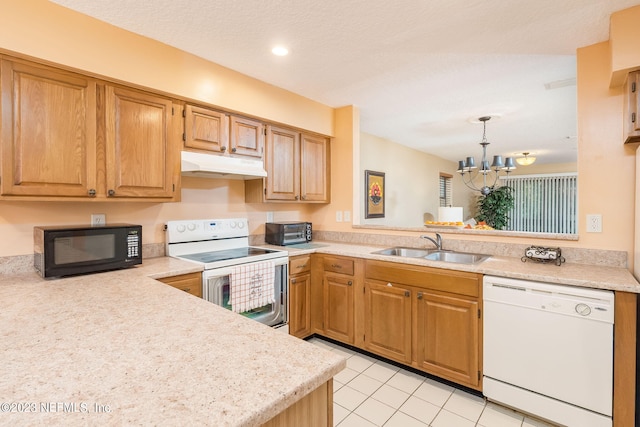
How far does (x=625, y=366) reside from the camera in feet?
5.15

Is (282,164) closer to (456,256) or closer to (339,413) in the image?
(456,256)

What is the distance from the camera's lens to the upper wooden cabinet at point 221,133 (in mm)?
2311

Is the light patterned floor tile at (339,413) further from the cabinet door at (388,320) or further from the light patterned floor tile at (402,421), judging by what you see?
the cabinet door at (388,320)

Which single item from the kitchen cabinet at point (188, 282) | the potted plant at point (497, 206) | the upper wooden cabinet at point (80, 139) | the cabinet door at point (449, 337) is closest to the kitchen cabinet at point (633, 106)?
the cabinet door at point (449, 337)

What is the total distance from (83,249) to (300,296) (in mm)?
1607

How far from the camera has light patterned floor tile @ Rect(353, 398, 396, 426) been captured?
1.85 metres

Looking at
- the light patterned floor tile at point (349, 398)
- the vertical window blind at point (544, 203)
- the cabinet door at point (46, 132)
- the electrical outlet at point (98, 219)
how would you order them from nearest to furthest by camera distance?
1. the cabinet door at point (46, 132)
2. the light patterned floor tile at point (349, 398)
3. the electrical outlet at point (98, 219)
4. the vertical window blind at point (544, 203)

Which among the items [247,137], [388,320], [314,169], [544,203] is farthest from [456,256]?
[544,203]

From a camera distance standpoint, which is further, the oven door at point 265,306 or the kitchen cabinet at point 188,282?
the oven door at point 265,306

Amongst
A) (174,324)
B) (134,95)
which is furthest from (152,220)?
(174,324)

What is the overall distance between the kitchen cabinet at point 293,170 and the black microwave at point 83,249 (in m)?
1.16

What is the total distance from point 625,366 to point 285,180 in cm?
258

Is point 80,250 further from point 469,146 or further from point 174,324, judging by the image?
point 469,146

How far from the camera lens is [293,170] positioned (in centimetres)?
308
